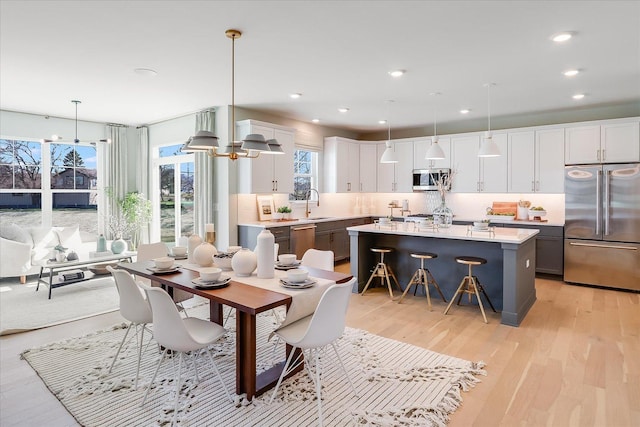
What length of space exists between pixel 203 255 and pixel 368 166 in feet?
18.1

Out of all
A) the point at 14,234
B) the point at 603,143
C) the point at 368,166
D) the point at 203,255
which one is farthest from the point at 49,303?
the point at 603,143

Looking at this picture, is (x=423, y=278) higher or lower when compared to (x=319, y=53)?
lower

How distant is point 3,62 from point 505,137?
704cm

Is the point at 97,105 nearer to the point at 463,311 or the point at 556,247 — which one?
the point at 463,311

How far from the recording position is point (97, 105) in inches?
231

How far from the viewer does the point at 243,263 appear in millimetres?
2941

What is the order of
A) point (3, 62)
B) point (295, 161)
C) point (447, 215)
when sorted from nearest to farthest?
1. point (3, 62)
2. point (447, 215)
3. point (295, 161)

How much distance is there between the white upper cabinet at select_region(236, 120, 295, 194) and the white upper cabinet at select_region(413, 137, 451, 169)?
2613 millimetres

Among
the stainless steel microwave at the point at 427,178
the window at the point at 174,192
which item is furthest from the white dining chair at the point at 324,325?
the stainless steel microwave at the point at 427,178

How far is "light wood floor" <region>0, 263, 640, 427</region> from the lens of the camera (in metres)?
2.43

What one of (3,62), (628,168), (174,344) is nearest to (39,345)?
(174,344)

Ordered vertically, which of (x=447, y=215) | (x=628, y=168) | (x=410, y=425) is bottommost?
(x=410, y=425)

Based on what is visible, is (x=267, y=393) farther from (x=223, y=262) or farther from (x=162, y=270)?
(x=162, y=270)

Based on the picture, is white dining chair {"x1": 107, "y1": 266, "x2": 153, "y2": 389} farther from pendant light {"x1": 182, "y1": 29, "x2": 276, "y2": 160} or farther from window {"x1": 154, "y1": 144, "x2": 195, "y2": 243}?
window {"x1": 154, "y1": 144, "x2": 195, "y2": 243}
